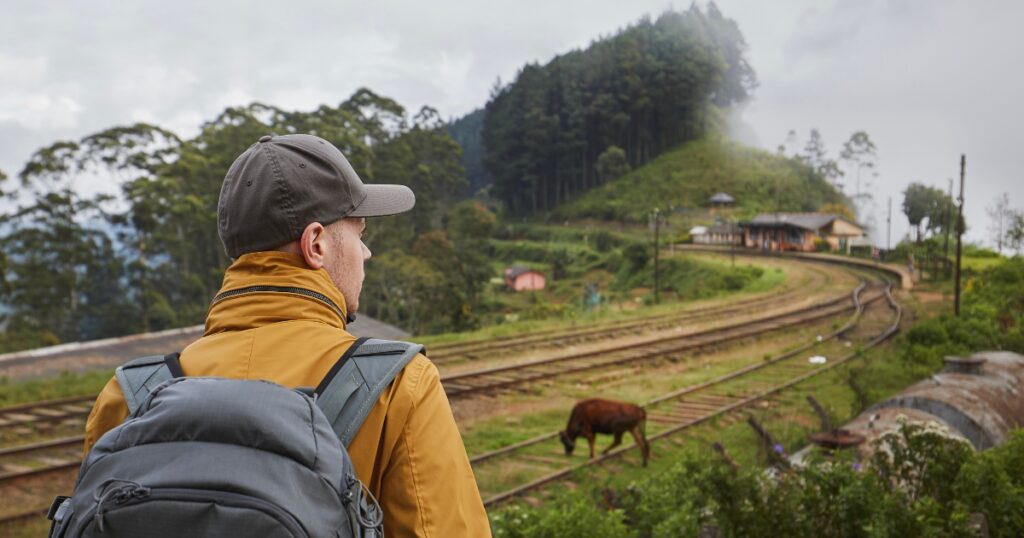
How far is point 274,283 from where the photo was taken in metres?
1.53

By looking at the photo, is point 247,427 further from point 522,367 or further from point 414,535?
point 522,367

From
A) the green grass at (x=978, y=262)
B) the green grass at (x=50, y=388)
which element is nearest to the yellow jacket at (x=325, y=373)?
the green grass at (x=50, y=388)

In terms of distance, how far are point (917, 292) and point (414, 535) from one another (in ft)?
97.5

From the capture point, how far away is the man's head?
5.06 ft

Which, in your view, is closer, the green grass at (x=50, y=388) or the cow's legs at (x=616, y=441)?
the cow's legs at (x=616, y=441)

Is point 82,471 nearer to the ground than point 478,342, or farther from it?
farther from it

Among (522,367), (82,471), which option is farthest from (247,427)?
(522,367)

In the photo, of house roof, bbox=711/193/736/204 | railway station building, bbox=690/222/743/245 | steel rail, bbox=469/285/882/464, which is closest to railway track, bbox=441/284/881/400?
steel rail, bbox=469/285/882/464

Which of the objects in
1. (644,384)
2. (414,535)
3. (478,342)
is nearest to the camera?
(414,535)

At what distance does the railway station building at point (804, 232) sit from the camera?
43219mm

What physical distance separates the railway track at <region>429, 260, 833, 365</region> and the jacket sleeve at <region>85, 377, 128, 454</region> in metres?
12.4

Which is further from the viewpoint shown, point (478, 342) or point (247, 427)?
point (478, 342)

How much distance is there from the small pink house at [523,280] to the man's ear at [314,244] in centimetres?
4188

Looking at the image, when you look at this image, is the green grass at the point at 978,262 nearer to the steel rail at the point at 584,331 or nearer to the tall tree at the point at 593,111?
the steel rail at the point at 584,331
